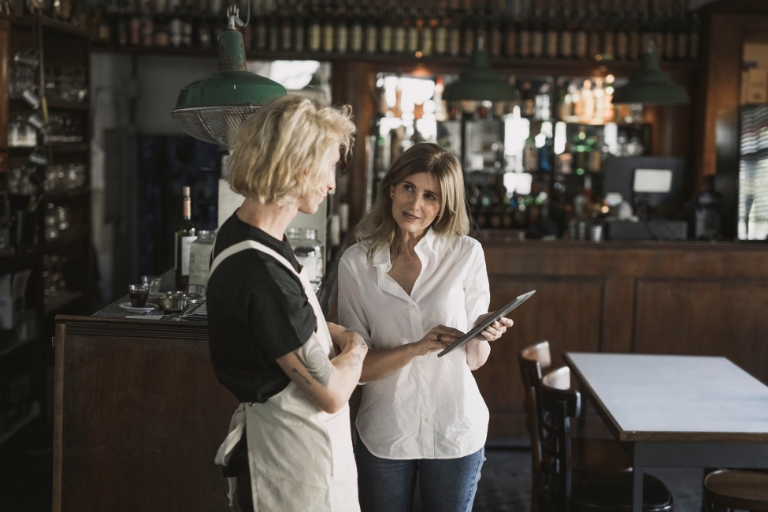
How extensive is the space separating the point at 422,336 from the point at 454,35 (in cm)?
Result: 514

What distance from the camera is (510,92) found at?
499 cm

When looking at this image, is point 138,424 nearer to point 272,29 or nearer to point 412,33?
point 272,29

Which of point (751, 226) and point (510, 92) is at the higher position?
point (510, 92)

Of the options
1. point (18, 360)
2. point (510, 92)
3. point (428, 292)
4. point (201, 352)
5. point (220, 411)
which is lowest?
point (18, 360)

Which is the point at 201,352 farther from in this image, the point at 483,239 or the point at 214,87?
the point at 483,239

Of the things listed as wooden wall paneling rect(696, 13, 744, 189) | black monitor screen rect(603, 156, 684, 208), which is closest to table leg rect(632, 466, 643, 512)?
black monitor screen rect(603, 156, 684, 208)

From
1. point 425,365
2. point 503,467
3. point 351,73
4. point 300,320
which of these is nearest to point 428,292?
point 425,365

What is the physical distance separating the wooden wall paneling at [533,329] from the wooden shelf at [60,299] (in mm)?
2625

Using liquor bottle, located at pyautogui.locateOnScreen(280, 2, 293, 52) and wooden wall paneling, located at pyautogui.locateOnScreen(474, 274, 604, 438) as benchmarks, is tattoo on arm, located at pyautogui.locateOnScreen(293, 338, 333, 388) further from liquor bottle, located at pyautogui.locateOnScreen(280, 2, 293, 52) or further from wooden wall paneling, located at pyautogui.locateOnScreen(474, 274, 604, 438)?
liquor bottle, located at pyautogui.locateOnScreen(280, 2, 293, 52)

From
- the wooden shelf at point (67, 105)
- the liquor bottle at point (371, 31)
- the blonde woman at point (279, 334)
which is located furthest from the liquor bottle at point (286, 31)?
the blonde woman at point (279, 334)

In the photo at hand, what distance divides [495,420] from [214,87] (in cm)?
287

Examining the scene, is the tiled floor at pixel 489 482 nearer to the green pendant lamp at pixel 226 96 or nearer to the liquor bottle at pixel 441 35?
the green pendant lamp at pixel 226 96

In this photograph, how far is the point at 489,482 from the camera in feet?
12.9

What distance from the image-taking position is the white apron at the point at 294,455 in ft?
4.73
